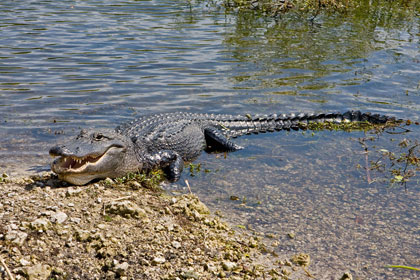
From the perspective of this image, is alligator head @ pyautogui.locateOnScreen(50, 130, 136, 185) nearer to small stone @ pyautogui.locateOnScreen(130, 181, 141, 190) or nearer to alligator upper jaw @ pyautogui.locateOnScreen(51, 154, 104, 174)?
alligator upper jaw @ pyautogui.locateOnScreen(51, 154, 104, 174)

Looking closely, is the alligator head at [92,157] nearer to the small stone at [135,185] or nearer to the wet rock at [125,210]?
the small stone at [135,185]

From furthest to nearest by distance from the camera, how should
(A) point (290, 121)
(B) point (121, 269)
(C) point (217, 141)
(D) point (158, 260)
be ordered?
(A) point (290, 121) < (C) point (217, 141) < (D) point (158, 260) < (B) point (121, 269)

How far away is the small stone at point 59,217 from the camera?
421cm

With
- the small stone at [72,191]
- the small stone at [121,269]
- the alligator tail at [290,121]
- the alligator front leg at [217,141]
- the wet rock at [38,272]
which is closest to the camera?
the wet rock at [38,272]

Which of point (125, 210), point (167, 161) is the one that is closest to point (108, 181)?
point (167, 161)

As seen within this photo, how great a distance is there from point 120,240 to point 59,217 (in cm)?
59

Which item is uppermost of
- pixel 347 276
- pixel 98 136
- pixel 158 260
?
pixel 98 136

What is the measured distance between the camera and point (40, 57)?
35.9 ft

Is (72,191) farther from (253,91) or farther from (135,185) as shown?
(253,91)

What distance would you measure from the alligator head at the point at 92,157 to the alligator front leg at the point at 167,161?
0.33m

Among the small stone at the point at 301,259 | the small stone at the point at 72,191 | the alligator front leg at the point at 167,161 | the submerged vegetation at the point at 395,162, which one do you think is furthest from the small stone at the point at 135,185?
the submerged vegetation at the point at 395,162

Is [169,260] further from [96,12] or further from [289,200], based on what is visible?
[96,12]

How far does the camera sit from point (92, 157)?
5621 mm

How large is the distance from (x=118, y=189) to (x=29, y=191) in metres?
0.99
